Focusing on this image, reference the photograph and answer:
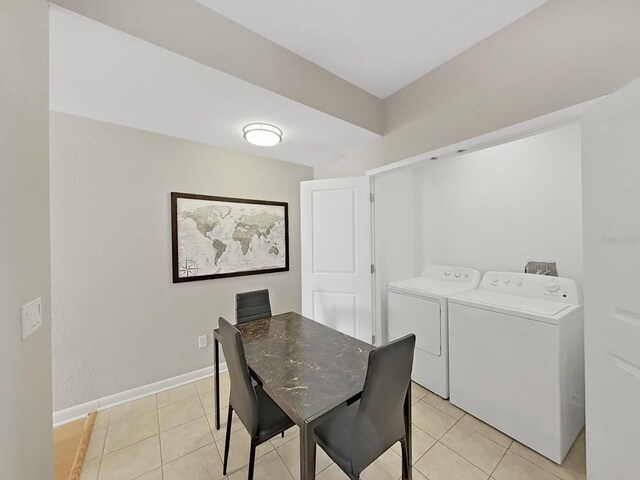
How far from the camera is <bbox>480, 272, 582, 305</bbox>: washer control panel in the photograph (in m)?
1.91

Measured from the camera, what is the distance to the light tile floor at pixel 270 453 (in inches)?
60.1

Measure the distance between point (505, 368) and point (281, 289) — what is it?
2.32 m

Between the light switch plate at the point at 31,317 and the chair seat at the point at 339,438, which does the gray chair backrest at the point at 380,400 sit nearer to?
the chair seat at the point at 339,438

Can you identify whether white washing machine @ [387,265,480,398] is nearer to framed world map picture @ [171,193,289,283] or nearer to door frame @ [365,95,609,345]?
door frame @ [365,95,609,345]

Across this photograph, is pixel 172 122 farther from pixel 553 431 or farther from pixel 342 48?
pixel 553 431

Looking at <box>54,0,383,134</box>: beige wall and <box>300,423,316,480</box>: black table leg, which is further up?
<box>54,0,383,134</box>: beige wall

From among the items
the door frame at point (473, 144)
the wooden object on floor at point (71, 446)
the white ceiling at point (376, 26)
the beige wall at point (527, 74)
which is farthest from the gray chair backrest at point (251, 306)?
the white ceiling at point (376, 26)

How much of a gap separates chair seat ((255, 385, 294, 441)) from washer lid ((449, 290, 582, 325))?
1586mm

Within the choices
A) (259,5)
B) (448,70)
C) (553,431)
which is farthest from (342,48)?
(553,431)

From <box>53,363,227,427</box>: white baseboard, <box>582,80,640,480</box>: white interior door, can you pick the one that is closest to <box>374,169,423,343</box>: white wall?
<box>582,80,640,480</box>: white interior door

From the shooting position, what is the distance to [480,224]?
9.09ft

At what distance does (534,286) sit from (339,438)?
1988 millimetres

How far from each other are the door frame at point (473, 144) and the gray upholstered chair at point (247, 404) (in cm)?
147

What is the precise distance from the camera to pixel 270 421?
4.51 ft
